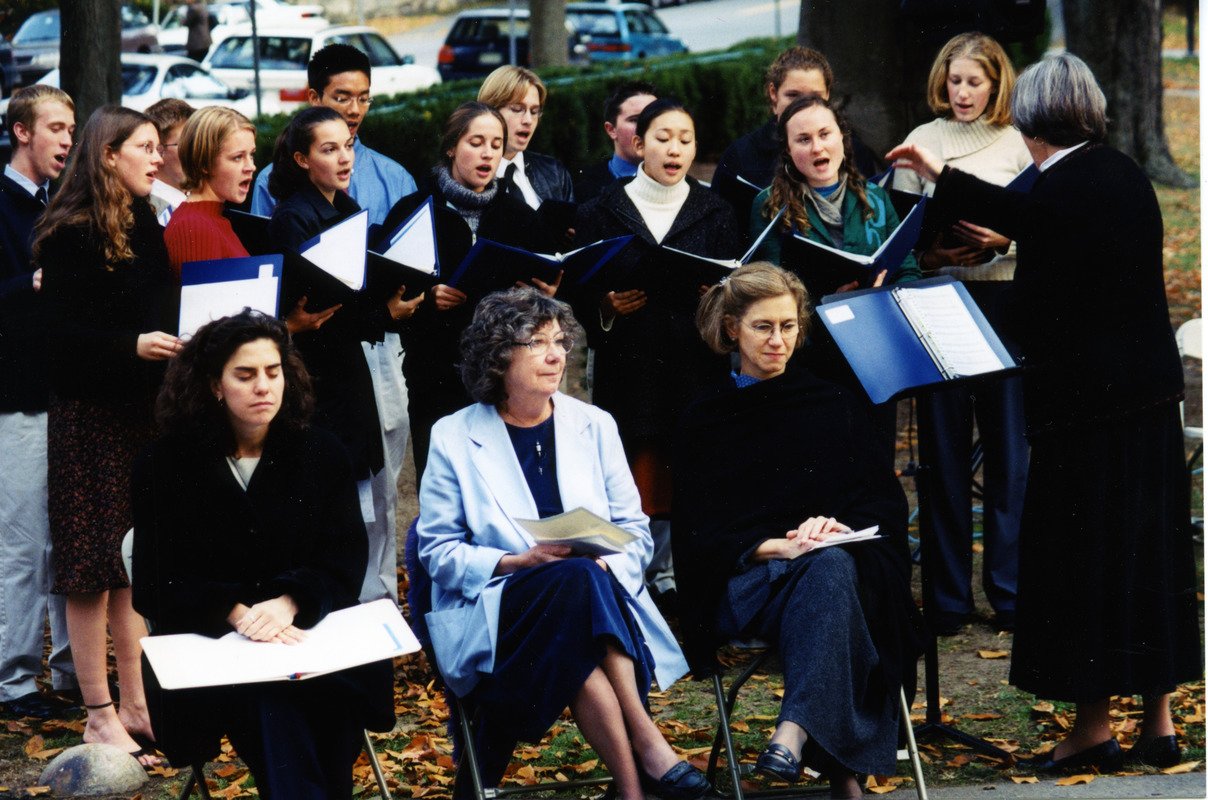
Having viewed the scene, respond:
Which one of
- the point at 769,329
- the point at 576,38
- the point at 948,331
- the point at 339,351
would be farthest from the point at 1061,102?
the point at 576,38

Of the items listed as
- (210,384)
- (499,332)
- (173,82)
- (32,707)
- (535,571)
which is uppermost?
(173,82)

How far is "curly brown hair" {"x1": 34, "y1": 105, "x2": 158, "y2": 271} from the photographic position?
496cm

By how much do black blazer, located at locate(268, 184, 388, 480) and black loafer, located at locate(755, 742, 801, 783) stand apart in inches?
83.5

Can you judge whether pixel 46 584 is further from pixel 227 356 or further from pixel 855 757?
pixel 855 757

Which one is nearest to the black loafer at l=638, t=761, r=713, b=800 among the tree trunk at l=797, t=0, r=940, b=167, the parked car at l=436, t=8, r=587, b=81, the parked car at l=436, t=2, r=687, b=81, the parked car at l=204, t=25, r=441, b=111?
the tree trunk at l=797, t=0, r=940, b=167

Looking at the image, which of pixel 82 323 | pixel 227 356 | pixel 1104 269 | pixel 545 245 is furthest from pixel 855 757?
pixel 82 323

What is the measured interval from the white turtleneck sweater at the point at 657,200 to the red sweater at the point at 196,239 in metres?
1.61

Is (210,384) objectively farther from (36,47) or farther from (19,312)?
(36,47)

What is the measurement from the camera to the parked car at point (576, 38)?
1122 inches

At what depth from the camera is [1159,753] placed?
15.8 ft

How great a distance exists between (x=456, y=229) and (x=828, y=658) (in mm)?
2433

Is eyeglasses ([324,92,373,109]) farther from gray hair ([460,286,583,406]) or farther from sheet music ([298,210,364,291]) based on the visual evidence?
gray hair ([460,286,583,406])

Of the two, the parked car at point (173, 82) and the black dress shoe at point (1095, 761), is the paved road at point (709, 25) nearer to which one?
the parked car at point (173, 82)

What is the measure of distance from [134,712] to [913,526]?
4247mm
